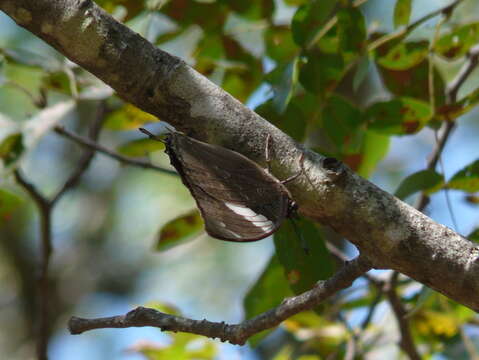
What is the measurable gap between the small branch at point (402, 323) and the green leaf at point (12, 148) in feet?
3.10

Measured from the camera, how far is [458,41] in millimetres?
1821

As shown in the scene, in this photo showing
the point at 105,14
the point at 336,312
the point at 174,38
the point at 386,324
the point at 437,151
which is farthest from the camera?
the point at 386,324

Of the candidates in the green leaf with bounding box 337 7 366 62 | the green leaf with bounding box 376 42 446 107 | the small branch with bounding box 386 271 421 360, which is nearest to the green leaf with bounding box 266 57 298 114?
the green leaf with bounding box 337 7 366 62

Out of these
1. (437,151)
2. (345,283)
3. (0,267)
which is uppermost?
(437,151)

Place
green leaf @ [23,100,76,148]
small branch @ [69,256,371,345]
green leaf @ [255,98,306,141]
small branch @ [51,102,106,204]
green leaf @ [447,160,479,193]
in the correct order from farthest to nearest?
small branch @ [51,102,106,204]
green leaf @ [23,100,76,148]
green leaf @ [447,160,479,193]
green leaf @ [255,98,306,141]
small branch @ [69,256,371,345]

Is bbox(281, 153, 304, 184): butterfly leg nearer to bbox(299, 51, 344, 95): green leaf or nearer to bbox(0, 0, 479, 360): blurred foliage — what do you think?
bbox(0, 0, 479, 360): blurred foliage

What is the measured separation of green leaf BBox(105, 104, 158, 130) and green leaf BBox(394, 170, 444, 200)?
73 centimetres

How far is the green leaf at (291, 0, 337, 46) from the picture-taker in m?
1.64

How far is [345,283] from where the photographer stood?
123cm

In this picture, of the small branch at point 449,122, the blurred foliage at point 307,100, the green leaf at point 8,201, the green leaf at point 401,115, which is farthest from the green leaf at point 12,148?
the small branch at point 449,122

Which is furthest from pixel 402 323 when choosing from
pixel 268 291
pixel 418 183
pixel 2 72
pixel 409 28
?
pixel 2 72

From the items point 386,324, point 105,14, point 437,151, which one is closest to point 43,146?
point 386,324

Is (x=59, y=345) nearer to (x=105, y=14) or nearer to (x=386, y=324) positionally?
(x=386, y=324)

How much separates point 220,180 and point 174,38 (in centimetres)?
98
